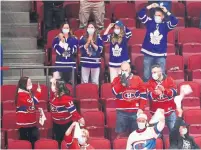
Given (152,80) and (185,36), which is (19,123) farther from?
(185,36)

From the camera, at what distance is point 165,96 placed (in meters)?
10.9

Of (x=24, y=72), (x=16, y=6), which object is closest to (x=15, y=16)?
(x=16, y=6)

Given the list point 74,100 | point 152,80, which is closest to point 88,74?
point 74,100

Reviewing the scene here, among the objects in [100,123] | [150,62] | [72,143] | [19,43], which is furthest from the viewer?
[19,43]

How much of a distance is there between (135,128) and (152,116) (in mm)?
449

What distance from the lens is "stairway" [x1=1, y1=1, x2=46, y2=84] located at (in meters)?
12.4

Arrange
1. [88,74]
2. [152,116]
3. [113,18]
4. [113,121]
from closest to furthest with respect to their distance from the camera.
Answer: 1. [152,116]
2. [113,121]
3. [88,74]
4. [113,18]

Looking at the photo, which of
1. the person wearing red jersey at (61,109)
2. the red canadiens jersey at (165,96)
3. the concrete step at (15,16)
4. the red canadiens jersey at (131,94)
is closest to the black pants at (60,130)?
the person wearing red jersey at (61,109)

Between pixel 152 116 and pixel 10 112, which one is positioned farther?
pixel 10 112

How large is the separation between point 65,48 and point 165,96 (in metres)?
1.64

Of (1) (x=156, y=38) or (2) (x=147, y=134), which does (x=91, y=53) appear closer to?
(1) (x=156, y=38)

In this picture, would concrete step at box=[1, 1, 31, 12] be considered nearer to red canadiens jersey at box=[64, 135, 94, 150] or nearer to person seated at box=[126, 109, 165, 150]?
red canadiens jersey at box=[64, 135, 94, 150]

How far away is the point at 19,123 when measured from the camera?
1096 cm

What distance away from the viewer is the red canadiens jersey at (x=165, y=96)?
35.6ft
